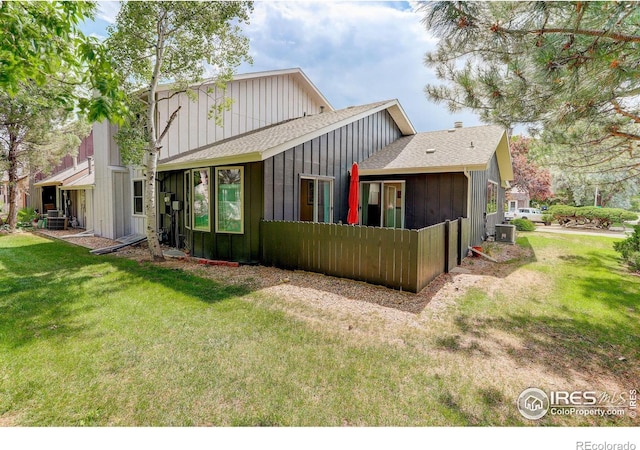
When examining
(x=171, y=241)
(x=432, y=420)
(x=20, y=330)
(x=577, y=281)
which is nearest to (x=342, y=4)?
(x=432, y=420)

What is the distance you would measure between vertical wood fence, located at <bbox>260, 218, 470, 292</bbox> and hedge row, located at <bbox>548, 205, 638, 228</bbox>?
18.3m

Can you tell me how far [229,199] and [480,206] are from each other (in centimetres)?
862

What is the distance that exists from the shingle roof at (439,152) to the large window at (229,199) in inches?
173

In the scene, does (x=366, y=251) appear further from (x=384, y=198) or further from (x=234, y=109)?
(x=234, y=109)

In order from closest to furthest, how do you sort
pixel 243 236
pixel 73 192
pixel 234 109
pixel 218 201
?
1. pixel 243 236
2. pixel 218 201
3. pixel 234 109
4. pixel 73 192

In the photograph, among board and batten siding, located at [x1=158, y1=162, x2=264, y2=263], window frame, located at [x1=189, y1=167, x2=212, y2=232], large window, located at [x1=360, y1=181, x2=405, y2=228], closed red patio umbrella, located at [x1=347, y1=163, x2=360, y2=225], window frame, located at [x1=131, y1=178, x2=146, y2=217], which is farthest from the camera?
window frame, located at [x1=131, y1=178, x2=146, y2=217]

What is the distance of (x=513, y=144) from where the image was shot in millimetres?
28203

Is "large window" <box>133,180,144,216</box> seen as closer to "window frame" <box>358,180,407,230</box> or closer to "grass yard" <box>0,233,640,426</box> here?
"grass yard" <box>0,233,640,426</box>

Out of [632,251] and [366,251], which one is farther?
[632,251]

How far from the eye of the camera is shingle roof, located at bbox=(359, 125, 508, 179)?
8.62 meters

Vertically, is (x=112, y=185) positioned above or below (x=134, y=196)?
above

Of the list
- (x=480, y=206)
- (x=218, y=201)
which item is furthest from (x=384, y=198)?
(x=218, y=201)

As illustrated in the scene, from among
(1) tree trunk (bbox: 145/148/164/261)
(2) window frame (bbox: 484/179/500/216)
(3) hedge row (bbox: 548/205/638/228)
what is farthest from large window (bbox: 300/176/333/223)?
(3) hedge row (bbox: 548/205/638/228)

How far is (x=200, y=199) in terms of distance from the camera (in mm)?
8352
